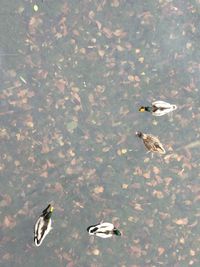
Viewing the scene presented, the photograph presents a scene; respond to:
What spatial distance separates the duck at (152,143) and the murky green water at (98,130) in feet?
0.19

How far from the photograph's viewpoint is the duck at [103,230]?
9.96 feet

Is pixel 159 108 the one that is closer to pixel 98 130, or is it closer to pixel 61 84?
pixel 98 130

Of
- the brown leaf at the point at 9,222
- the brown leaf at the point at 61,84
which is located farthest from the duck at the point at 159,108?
the brown leaf at the point at 9,222

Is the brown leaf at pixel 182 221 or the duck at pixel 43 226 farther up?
the duck at pixel 43 226

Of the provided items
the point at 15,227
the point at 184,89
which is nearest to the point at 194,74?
the point at 184,89

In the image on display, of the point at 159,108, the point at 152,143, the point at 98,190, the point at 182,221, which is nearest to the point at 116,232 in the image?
the point at 98,190

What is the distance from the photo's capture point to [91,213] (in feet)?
10.2

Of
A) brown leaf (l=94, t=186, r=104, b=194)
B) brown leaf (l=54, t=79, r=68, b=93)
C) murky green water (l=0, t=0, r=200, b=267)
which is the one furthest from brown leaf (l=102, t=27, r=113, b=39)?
brown leaf (l=94, t=186, r=104, b=194)

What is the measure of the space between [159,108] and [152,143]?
0.81 ft

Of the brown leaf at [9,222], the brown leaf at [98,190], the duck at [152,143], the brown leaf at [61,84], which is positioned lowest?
the brown leaf at [9,222]

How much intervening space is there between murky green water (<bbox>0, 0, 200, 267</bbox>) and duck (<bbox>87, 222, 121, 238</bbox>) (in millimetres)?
51

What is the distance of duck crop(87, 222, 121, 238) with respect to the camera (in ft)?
9.96

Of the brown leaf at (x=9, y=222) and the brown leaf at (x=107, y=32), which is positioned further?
the brown leaf at (x=107, y=32)

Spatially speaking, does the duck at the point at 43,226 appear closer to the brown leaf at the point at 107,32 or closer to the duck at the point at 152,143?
the duck at the point at 152,143
